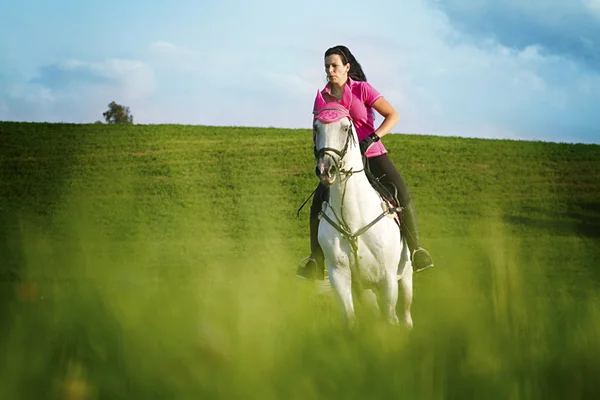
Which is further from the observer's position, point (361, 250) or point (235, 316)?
point (361, 250)

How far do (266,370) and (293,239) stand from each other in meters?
24.4

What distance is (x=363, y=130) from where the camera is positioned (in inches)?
315

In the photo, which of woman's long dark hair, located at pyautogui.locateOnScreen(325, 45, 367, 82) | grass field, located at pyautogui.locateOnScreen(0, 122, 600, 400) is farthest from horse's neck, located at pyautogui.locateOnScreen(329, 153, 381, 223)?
grass field, located at pyautogui.locateOnScreen(0, 122, 600, 400)

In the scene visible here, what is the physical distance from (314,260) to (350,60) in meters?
2.16

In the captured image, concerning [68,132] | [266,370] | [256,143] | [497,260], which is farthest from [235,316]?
[68,132]

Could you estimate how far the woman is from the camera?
7.54 metres

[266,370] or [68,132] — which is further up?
[68,132]

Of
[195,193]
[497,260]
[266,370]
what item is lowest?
[266,370]

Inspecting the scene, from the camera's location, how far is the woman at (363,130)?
754 centimetres

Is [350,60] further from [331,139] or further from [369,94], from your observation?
[331,139]

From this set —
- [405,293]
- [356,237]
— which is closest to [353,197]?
[356,237]

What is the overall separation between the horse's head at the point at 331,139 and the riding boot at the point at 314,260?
4.94 feet

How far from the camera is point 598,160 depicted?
3906 centimetres

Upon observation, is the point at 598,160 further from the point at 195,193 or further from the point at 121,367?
the point at 121,367
